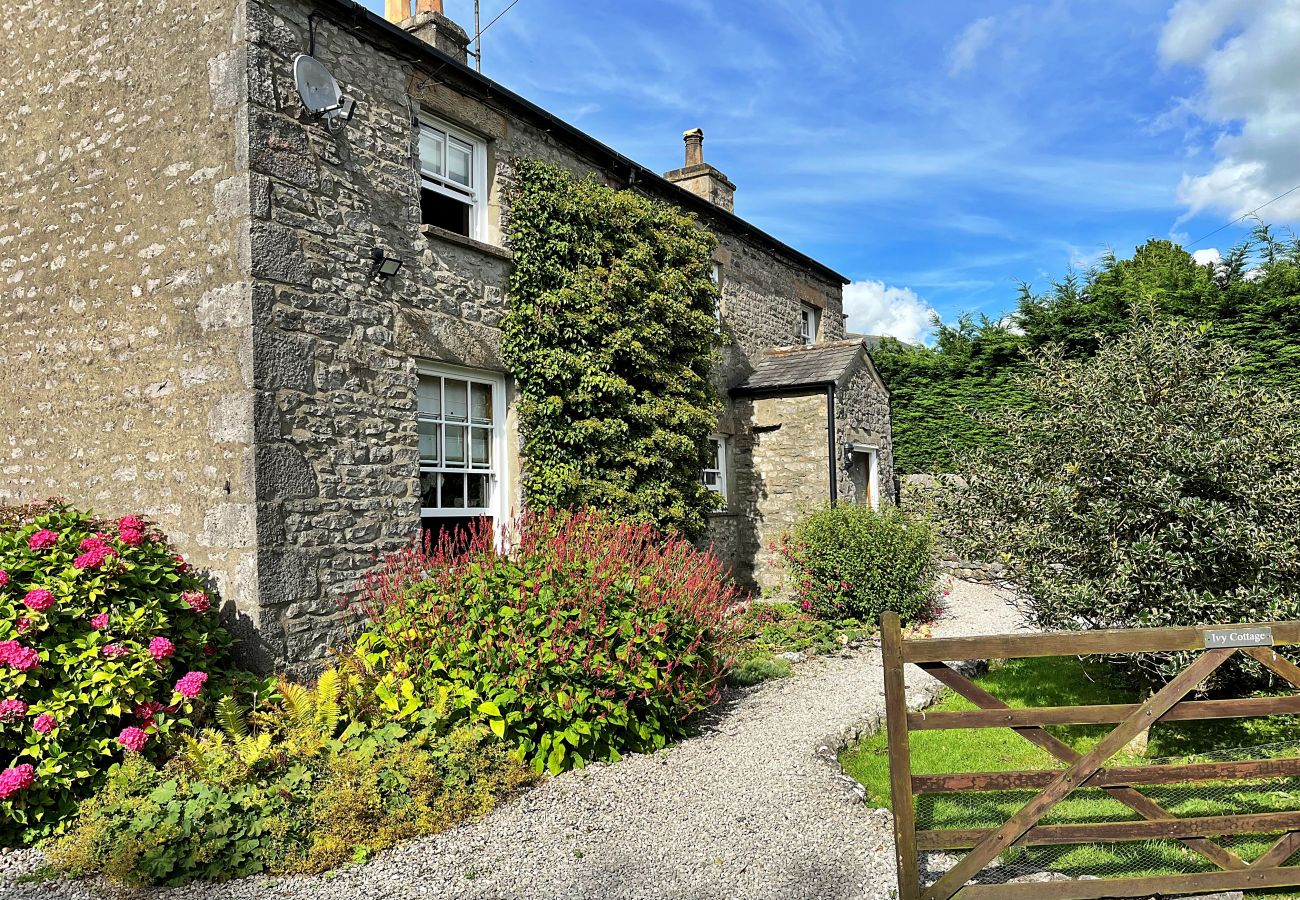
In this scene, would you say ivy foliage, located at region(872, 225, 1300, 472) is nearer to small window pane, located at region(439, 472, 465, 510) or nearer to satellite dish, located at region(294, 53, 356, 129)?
small window pane, located at region(439, 472, 465, 510)

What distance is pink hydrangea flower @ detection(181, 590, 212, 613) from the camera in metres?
5.80

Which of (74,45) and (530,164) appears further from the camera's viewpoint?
(530,164)

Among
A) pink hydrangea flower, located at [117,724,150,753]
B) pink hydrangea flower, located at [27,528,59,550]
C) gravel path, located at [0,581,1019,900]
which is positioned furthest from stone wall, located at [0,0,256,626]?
gravel path, located at [0,581,1019,900]

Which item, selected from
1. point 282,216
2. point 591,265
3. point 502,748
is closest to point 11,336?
point 282,216

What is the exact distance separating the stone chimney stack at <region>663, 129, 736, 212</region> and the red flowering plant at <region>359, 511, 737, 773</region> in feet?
30.9

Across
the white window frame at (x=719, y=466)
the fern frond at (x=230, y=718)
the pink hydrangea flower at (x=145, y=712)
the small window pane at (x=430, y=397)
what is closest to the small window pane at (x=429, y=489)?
the small window pane at (x=430, y=397)

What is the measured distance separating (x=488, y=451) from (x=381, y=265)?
2.13 m

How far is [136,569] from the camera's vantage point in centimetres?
564

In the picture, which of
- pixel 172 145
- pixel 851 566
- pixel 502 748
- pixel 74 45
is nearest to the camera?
pixel 502 748

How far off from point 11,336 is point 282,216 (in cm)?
350

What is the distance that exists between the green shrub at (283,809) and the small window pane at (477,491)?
11.5 ft

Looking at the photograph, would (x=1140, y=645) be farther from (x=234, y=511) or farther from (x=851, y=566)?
(x=851, y=566)

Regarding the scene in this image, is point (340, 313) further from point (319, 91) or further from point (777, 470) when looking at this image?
point (777, 470)

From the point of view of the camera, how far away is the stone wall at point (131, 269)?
21.4 ft
